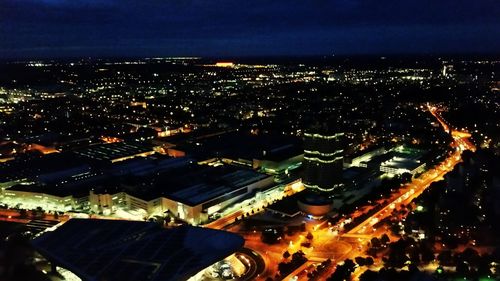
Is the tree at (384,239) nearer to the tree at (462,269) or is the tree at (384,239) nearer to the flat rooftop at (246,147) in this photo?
the tree at (462,269)

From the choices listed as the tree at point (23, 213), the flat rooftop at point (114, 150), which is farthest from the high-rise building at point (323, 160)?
the tree at point (23, 213)

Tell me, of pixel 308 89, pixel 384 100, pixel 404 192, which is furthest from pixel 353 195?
pixel 308 89

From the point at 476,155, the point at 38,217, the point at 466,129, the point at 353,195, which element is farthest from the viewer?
the point at 466,129

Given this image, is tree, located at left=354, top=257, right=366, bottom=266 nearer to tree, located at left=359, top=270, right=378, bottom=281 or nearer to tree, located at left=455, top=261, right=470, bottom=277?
tree, located at left=359, top=270, right=378, bottom=281

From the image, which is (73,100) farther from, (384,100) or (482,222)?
(482,222)

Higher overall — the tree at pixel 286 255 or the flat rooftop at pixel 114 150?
the flat rooftop at pixel 114 150

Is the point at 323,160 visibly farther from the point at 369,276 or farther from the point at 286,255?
the point at 369,276

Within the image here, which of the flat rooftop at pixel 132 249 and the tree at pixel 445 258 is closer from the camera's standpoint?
the flat rooftop at pixel 132 249
